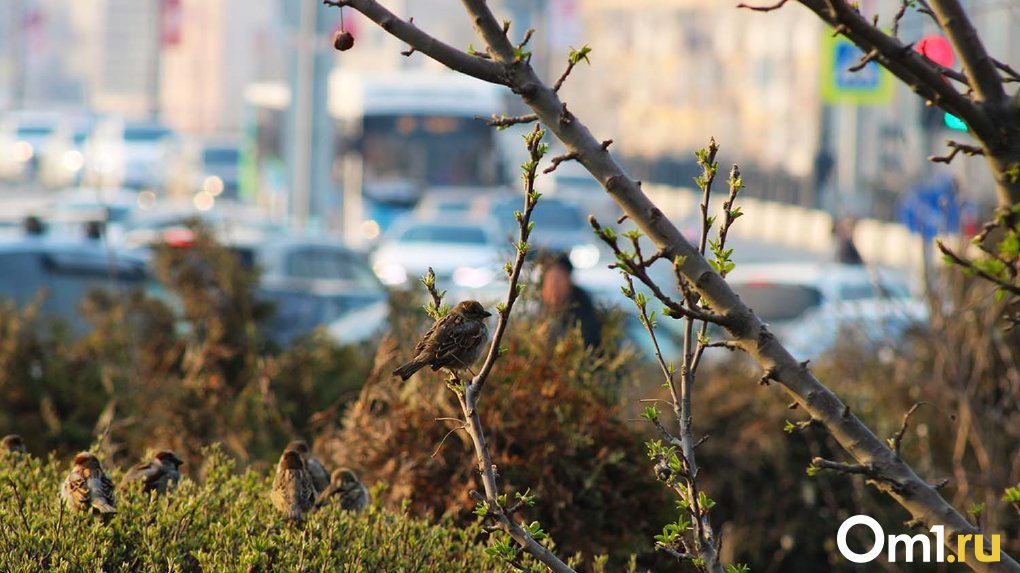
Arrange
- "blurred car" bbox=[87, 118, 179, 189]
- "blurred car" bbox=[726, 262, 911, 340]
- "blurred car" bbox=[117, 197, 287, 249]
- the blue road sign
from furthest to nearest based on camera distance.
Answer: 1. "blurred car" bbox=[87, 118, 179, 189]
2. "blurred car" bbox=[726, 262, 911, 340]
3. "blurred car" bbox=[117, 197, 287, 249]
4. the blue road sign

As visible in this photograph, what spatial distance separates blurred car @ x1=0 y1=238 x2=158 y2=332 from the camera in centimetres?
1141

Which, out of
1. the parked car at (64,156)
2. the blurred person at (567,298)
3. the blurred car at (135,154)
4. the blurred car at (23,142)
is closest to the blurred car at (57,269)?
the blurred person at (567,298)

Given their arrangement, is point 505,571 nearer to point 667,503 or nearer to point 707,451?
point 667,503

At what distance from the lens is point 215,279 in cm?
818

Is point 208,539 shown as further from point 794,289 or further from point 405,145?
point 405,145

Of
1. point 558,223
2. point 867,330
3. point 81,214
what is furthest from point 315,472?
point 558,223

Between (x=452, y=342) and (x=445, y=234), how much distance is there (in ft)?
66.2

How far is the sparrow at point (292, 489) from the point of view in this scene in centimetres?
420

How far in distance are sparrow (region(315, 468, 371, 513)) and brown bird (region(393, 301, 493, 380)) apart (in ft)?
2.19

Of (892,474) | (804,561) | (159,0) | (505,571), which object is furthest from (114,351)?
(159,0)

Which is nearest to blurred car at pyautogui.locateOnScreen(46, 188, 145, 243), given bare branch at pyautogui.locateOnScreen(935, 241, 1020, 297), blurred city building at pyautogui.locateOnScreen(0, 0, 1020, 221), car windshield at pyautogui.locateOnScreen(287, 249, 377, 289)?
blurred city building at pyautogui.locateOnScreen(0, 0, 1020, 221)

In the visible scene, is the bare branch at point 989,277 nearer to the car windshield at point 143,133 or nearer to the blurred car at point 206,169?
the blurred car at point 206,169

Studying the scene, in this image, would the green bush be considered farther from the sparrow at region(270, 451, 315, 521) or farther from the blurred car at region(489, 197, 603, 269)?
the blurred car at region(489, 197, 603, 269)

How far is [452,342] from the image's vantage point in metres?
4.07
